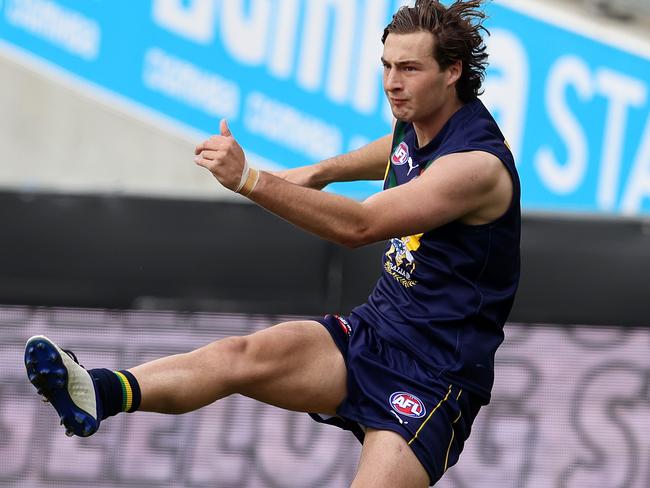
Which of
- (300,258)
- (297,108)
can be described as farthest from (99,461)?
(297,108)

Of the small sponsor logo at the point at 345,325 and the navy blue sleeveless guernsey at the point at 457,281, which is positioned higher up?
the navy blue sleeveless guernsey at the point at 457,281

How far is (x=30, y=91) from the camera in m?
10.9

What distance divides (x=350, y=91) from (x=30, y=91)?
2995mm

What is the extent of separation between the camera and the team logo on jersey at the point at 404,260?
4035 mm

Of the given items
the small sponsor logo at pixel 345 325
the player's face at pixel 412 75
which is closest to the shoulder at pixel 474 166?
the player's face at pixel 412 75

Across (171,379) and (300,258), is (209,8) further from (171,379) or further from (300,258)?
(171,379)

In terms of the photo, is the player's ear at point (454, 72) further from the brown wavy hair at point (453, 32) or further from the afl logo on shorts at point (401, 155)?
the afl logo on shorts at point (401, 155)

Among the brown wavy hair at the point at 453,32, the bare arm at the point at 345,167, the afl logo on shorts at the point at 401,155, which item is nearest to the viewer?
the brown wavy hair at the point at 453,32

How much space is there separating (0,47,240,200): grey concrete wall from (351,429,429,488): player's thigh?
682 cm

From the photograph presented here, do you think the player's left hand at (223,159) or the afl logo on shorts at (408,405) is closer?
the player's left hand at (223,159)

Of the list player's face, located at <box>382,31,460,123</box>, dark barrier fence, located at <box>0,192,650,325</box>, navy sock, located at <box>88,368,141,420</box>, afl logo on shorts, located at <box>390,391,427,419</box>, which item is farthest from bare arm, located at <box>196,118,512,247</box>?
dark barrier fence, located at <box>0,192,650,325</box>

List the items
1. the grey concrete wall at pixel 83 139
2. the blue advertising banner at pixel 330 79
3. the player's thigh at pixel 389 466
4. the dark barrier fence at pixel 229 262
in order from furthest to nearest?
the grey concrete wall at pixel 83 139 < the blue advertising banner at pixel 330 79 < the dark barrier fence at pixel 229 262 < the player's thigh at pixel 389 466

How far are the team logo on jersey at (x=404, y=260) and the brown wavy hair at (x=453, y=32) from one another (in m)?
0.53

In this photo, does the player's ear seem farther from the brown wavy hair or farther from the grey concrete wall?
the grey concrete wall
